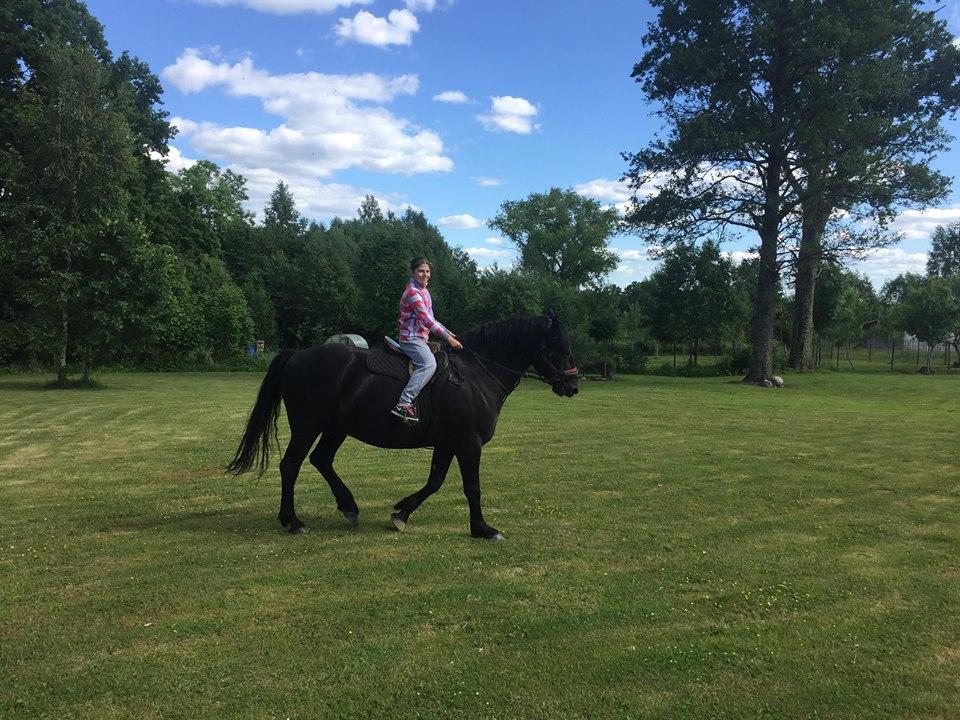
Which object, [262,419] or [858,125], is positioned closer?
[262,419]

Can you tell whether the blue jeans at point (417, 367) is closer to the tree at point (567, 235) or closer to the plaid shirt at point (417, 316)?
the plaid shirt at point (417, 316)

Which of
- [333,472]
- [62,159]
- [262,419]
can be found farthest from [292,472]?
[62,159]

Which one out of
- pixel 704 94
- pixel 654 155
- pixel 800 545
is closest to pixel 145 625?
pixel 800 545

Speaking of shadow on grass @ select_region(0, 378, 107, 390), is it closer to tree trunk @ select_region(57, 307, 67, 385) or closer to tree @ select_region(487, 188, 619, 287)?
tree trunk @ select_region(57, 307, 67, 385)

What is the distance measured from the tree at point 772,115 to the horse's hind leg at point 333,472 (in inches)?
1079

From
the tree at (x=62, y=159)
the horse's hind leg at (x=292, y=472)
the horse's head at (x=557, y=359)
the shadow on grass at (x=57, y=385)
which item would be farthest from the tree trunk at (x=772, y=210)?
the shadow on grass at (x=57, y=385)

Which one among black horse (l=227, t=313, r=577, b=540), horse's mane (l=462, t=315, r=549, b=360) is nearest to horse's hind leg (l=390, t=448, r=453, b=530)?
black horse (l=227, t=313, r=577, b=540)

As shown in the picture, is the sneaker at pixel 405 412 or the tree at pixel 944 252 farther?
the tree at pixel 944 252

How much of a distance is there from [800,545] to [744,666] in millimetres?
2939

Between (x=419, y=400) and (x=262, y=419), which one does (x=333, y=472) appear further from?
(x=419, y=400)

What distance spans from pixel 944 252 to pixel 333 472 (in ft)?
388

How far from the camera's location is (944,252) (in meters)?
97.8

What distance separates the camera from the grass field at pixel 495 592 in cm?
377

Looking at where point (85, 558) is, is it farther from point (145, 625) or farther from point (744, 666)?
point (744, 666)
